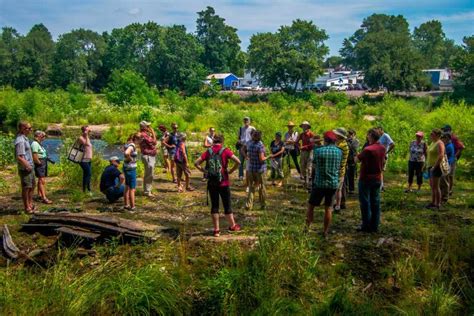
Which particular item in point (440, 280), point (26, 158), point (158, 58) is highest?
point (158, 58)

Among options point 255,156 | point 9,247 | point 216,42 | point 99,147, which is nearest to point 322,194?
point 255,156

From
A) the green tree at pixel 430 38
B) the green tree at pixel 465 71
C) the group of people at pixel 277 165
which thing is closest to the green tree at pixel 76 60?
the green tree at pixel 465 71

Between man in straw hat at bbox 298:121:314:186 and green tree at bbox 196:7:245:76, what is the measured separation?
2643 inches

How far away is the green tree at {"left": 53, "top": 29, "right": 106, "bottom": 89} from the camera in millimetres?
61188

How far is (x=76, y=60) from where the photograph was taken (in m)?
61.6

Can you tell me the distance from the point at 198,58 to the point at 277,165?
179 feet

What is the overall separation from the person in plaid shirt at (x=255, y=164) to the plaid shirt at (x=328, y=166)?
195cm

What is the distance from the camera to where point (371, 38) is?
58.8 meters

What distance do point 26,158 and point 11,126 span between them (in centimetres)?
2501

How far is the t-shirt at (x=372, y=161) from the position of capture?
7656 millimetres

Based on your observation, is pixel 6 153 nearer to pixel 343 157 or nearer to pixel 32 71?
pixel 343 157

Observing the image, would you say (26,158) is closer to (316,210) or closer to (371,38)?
(316,210)

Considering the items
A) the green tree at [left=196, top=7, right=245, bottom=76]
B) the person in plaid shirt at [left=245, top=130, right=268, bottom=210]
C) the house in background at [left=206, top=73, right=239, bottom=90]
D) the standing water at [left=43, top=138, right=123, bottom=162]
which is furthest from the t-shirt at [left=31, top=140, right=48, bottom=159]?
the green tree at [left=196, top=7, right=245, bottom=76]

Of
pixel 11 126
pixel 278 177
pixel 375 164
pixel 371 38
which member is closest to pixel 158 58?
pixel 371 38
